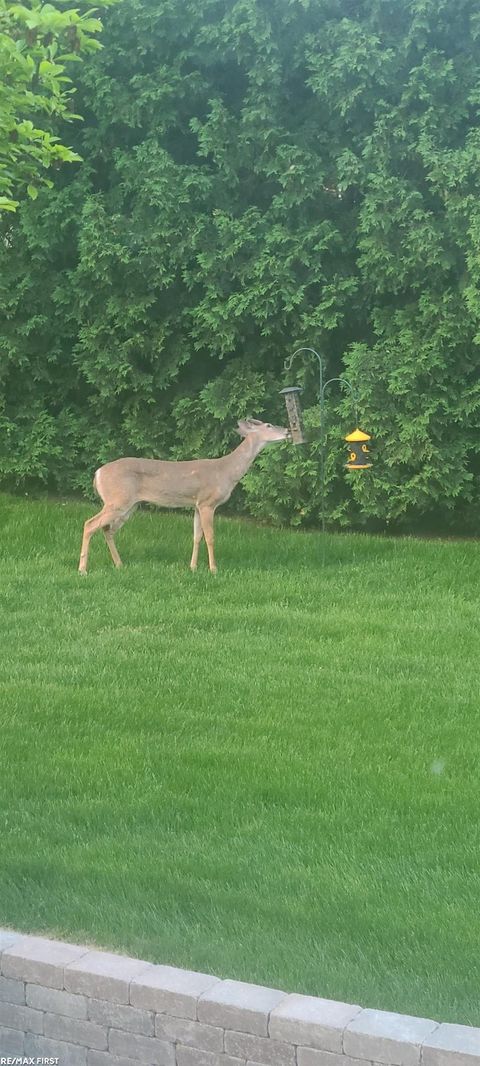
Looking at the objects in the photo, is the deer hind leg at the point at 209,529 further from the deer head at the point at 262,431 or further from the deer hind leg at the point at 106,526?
the deer head at the point at 262,431

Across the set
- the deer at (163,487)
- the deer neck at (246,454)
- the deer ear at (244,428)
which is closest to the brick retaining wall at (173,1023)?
the deer at (163,487)

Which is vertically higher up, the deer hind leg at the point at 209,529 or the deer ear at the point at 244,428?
the deer ear at the point at 244,428

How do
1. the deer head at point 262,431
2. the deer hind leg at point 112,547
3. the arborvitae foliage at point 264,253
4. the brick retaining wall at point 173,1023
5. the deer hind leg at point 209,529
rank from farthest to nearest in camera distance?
1. the arborvitae foliage at point 264,253
2. the deer head at point 262,431
3. the deer hind leg at point 112,547
4. the deer hind leg at point 209,529
5. the brick retaining wall at point 173,1023

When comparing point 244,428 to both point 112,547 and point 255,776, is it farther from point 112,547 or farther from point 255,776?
point 255,776

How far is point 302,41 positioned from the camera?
13562 millimetres

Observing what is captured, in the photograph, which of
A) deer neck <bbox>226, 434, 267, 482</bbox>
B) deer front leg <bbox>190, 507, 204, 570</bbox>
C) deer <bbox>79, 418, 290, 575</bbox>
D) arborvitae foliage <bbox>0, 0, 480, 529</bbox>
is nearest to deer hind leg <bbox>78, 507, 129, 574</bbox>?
deer <bbox>79, 418, 290, 575</bbox>

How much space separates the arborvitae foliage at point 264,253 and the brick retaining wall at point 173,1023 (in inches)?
381

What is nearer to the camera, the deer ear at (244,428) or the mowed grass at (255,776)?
the mowed grass at (255,776)

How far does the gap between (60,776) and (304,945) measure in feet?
7.07

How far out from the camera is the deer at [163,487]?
11727mm

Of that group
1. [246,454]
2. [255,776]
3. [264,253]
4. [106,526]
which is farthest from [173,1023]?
[264,253]

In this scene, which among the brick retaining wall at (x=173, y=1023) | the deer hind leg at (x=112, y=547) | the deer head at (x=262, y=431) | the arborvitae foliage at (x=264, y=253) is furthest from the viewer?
the arborvitae foliage at (x=264, y=253)

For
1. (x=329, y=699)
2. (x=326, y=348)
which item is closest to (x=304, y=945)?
(x=329, y=699)

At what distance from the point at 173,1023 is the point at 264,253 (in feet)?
36.4
